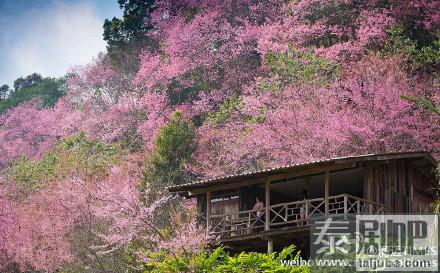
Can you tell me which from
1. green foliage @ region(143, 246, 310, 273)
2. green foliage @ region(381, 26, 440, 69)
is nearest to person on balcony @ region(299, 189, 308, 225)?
green foliage @ region(143, 246, 310, 273)

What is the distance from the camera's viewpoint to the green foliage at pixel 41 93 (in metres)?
81.2

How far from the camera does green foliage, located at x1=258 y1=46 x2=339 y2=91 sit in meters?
39.3

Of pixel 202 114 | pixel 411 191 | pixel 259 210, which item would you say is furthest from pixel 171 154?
pixel 411 191

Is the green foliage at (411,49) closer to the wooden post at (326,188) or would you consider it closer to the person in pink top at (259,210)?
the person in pink top at (259,210)

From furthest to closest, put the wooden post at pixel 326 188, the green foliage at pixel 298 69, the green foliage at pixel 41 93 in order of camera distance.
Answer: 1. the green foliage at pixel 41 93
2. the green foliage at pixel 298 69
3. the wooden post at pixel 326 188

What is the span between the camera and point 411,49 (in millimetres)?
38344

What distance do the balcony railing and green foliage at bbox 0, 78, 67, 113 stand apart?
5379cm

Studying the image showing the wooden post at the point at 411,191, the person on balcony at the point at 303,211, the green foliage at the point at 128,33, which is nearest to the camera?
the person on balcony at the point at 303,211

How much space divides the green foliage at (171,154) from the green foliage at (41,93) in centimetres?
4492

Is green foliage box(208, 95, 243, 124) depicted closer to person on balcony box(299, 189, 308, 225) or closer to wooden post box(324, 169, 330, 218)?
person on balcony box(299, 189, 308, 225)

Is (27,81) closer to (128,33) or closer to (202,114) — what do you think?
(128,33)

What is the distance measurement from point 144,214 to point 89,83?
33.4 metres

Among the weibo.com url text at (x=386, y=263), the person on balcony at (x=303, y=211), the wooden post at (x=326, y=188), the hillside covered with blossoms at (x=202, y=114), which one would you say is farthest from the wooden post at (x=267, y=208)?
the weibo.com url text at (x=386, y=263)

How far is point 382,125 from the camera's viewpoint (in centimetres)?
3222
